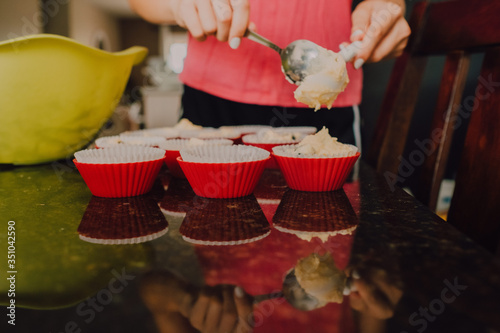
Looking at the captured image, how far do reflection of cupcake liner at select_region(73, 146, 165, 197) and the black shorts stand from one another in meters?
0.73

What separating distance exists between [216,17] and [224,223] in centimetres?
62

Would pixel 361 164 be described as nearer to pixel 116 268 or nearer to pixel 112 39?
pixel 116 268

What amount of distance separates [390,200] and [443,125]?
49 cm

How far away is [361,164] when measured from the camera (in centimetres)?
113

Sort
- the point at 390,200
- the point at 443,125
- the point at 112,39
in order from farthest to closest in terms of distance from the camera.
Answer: the point at 112,39 → the point at 443,125 → the point at 390,200

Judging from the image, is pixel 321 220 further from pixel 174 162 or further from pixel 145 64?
pixel 145 64

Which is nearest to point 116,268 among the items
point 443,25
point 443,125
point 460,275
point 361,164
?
point 460,275

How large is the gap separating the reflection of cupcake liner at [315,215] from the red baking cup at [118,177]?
261 millimetres

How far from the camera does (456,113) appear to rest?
1.09 metres

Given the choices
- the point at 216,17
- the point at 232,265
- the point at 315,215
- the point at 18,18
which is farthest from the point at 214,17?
the point at 18,18

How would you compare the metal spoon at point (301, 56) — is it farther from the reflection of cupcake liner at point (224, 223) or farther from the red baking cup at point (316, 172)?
the reflection of cupcake liner at point (224, 223)

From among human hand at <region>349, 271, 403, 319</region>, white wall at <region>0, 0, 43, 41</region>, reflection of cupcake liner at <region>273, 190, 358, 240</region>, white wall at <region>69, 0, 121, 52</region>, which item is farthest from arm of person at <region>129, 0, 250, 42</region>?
white wall at <region>69, 0, 121, 52</region>

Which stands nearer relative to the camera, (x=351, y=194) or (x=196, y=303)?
(x=196, y=303)

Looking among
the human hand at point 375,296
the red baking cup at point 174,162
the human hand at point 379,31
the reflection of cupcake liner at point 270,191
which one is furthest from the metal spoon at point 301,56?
the human hand at point 375,296
